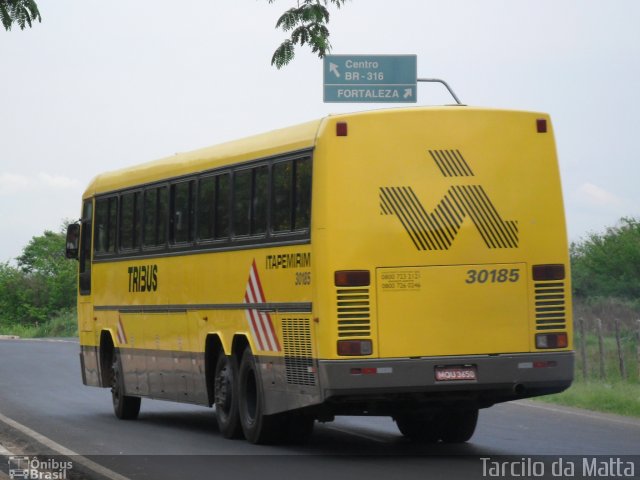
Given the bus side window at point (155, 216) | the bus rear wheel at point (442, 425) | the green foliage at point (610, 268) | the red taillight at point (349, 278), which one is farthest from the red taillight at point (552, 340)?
the green foliage at point (610, 268)

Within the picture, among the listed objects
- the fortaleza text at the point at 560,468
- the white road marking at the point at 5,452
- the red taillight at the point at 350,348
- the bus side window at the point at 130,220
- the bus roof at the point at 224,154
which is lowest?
the fortaleza text at the point at 560,468

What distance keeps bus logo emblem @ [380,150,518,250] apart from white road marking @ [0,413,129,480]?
358 centimetres

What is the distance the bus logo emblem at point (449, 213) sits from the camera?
14617mm

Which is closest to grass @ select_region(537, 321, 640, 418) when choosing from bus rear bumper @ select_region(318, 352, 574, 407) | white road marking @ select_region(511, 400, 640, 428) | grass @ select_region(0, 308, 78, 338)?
white road marking @ select_region(511, 400, 640, 428)

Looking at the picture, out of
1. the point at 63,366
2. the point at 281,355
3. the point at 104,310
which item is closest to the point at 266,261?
the point at 281,355

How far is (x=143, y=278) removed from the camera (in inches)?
794

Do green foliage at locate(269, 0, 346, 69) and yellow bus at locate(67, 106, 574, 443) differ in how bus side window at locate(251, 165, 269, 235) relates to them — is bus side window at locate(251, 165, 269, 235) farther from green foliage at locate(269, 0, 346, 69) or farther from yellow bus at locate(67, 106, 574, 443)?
green foliage at locate(269, 0, 346, 69)

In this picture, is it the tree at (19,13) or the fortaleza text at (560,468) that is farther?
the fortaleza text at (560,468)

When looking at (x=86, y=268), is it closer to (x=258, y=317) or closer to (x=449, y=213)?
(x=258, y=317)

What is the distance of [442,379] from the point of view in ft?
47.4

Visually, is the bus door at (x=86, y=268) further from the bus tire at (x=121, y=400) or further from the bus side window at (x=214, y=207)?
the bus side window at (x=214, y=207)

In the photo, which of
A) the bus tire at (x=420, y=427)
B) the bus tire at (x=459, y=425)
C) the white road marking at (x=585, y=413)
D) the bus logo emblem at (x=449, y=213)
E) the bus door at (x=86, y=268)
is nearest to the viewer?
the bus logo emblem at (x=449, y=213)

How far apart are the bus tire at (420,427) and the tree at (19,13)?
6.14 meters

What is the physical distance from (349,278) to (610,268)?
42230 millimetres
